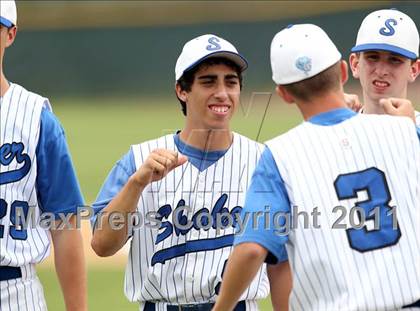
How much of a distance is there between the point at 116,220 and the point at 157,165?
279mm

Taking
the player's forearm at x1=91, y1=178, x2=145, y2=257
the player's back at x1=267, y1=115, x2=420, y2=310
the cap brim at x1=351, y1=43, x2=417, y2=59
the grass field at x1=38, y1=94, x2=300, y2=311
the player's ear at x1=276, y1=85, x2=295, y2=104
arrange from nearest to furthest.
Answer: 1. the player's back at x1=267, y1=115, x2=420, y2=310
2. the player's ear at x1=276, y1=85, x2=295, y2=104
3. the player's forearm at x1=91, y1=178, x2=145, y2=257
4. the cap brim at x1=351, y1=43, x2=417, y2=59
5. the grass field at x1=38, y1=94, x2=300, y2=311

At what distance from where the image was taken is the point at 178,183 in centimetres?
333

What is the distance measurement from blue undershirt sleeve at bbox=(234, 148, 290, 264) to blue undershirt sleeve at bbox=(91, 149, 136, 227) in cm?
78

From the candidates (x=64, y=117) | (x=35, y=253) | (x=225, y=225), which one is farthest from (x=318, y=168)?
(x=64, y=117)

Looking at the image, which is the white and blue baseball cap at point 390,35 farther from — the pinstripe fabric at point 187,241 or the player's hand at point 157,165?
the player's hand at point 157,165

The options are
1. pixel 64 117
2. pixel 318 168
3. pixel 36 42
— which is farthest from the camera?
pixel 36 42

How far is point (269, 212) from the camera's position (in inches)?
100

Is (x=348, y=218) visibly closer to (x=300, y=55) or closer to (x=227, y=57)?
(x=300, y=55)

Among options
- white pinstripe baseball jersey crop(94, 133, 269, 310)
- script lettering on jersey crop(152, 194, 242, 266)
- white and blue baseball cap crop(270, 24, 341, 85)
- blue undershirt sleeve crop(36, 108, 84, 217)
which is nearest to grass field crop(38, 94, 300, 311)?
white pinstripe baseball jersey crop(94, 133, 269, 310)

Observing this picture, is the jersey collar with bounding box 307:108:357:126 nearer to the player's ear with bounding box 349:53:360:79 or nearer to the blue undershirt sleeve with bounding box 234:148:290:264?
the blue undershirt sleeve with bounding box 234:148:290:264

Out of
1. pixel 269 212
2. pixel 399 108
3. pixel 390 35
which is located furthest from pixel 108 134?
pixel 269 212

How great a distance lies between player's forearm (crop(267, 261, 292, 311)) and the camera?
3.20 metres

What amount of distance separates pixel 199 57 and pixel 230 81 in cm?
15

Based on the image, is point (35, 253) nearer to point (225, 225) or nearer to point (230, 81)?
point (225, 225)
